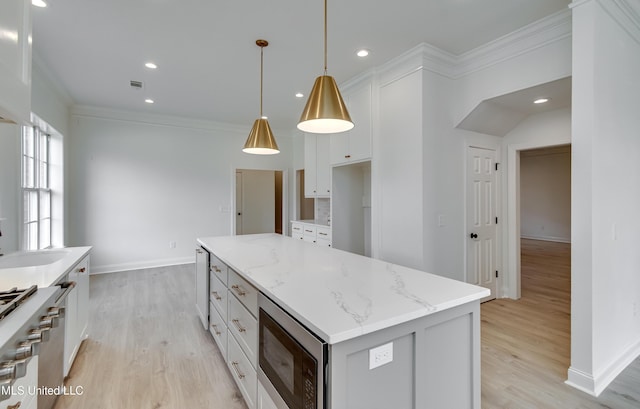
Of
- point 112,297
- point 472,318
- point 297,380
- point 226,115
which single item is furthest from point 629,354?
point 226,115

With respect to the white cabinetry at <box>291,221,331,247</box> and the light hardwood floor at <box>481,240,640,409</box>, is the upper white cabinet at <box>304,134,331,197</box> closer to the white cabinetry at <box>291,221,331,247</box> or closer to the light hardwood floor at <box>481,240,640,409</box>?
the white cabinetry at <box>291,221,331,247</box>

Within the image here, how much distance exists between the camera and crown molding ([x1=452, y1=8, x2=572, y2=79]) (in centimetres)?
245

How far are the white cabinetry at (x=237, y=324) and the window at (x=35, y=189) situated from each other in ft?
7.95

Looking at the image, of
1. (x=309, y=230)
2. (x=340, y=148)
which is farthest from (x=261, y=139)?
(x=309, y=230)

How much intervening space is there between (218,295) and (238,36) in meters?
2.34

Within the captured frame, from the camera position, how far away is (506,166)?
3.77m

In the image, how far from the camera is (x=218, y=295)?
2391mm

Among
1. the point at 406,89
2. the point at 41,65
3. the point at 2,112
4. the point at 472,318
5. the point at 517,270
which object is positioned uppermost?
the point at 41,65

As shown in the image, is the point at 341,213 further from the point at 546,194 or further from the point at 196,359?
the point at 546,194

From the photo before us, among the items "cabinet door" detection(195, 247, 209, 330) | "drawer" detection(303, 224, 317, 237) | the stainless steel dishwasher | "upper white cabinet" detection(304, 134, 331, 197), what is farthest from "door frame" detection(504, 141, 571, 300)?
the stainless steel dishwasher

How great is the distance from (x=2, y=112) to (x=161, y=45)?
229 centimetres

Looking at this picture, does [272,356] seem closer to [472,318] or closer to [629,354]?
[472,318]

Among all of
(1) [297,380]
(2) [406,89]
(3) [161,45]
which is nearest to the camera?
(1) [297,380]

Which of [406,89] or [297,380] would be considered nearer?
[297,380]
